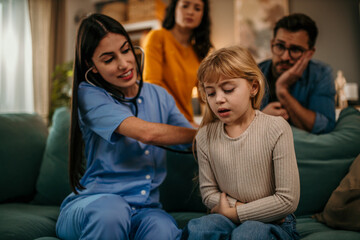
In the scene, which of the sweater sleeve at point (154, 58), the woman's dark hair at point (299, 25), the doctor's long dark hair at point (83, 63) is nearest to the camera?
the doctor's long dark hair at point (83, 63)

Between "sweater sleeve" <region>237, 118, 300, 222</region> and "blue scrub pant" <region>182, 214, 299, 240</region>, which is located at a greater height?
"sweater sleeve" <region>237, 118, 300, 222</region>

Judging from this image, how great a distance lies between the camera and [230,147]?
94cm

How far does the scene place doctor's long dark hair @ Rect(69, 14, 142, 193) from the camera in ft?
3.61

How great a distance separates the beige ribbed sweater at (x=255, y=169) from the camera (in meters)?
0.86

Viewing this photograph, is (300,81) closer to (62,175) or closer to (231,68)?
(231,68)

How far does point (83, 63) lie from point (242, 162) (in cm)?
72

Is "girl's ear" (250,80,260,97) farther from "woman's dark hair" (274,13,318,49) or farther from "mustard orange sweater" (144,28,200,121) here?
"mustard orange sweater" (144,28,200,121)

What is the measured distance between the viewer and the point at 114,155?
1128mm

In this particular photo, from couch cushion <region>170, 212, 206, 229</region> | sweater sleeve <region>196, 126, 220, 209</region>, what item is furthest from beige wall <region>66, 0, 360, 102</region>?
sweater sleeve <region>196, 126, 220, 209</region>

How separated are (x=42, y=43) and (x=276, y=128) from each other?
3081 millimetres

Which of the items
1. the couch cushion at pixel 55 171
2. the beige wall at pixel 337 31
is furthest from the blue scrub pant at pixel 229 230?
the beige wall at pixel 337 31

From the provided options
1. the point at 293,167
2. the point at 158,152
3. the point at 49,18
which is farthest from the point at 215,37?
the point at 293,167

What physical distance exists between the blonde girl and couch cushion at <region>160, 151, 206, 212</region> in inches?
15.2

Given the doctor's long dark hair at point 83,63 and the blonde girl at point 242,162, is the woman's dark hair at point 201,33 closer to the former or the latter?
the doctor's long dark hair at point 83,63
